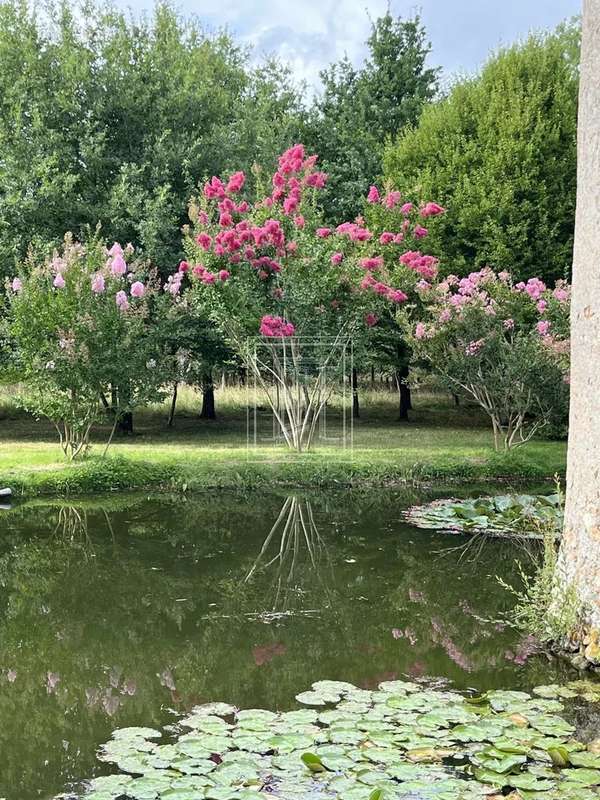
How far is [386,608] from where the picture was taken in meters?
6.69

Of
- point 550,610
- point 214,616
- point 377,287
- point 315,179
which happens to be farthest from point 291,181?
point 550,610

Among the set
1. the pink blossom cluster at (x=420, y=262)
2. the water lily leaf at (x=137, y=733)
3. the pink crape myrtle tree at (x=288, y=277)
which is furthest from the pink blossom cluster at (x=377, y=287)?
the water lily leaf at (x=137, y=733)

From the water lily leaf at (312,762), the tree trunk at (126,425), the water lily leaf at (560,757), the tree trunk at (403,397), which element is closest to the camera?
the water lily leaf at (312,762)

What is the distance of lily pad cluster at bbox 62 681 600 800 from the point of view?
3.58m

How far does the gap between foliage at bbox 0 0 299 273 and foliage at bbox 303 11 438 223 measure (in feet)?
11.9

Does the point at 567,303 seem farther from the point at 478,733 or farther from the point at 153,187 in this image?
the point at 478,733

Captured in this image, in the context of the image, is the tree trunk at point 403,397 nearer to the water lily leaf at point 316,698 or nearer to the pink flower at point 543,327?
the pink flower at point 543,327

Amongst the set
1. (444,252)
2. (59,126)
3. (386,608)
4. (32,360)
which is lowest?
(386,608)

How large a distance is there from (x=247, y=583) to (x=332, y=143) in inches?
722

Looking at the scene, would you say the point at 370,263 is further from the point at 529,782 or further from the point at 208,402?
the point at 208,402

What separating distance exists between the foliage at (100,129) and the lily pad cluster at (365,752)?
14.7 metres

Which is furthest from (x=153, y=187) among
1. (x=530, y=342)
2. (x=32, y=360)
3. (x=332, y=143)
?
(x=530, y=342)

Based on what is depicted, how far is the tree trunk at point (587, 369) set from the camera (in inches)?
209

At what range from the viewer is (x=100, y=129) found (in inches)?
766
